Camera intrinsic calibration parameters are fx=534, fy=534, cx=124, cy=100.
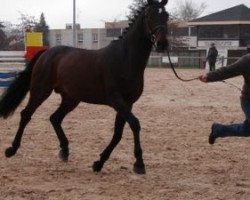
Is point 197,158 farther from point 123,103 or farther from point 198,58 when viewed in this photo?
point 198,58

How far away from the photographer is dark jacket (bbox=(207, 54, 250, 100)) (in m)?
6.08

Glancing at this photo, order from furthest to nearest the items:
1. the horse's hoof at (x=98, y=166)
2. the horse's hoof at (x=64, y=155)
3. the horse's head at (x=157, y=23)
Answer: the horse's hoof at (x=64, y=155), the horse's hoof at (x=98, y=166), the horse's head at (x=157, y=23)

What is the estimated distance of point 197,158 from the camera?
7.48 metres

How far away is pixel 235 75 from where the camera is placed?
618 centimetres

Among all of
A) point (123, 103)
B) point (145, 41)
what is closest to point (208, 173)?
point (123, 103)

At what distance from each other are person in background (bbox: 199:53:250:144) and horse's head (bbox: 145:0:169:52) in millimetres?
722

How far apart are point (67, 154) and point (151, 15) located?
2.31 m

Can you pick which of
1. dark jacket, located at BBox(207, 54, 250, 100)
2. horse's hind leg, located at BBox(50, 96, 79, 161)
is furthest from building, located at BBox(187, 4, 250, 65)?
dark jacket, located at BBox(207, 54, 250, 100)

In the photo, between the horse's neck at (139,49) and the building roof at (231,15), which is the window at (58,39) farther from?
the horse's neck at (139,49)

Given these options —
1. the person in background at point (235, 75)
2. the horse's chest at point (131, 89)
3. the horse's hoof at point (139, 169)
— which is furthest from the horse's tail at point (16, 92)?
the person in background at point (235, 75)

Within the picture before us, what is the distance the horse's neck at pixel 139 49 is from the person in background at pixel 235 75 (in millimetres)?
727

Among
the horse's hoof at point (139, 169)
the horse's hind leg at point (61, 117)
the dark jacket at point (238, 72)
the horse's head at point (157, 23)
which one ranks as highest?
the horse's head at point (157, 23)

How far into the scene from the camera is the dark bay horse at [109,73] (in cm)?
633

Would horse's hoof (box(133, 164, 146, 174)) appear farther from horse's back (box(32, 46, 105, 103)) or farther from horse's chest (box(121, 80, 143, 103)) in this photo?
horse's back (box(32, 46, 105, 103))
